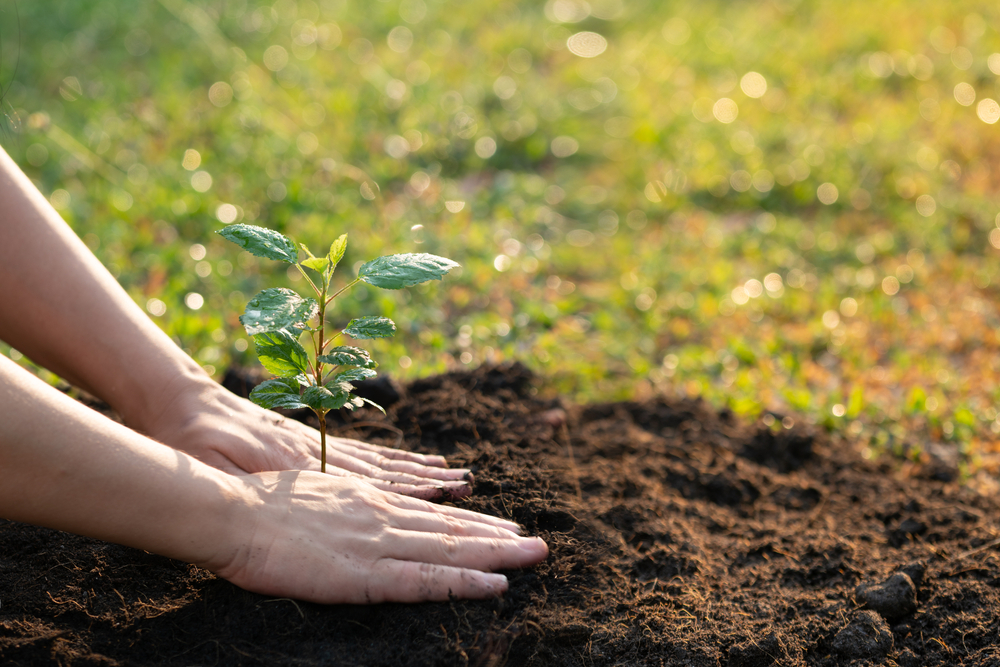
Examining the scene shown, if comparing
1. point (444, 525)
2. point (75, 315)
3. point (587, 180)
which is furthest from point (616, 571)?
point (587, 180)

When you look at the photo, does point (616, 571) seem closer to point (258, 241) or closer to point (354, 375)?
point (354, 375)

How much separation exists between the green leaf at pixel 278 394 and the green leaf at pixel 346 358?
12 centimetres

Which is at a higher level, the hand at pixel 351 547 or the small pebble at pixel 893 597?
the hand at pixel 351 547

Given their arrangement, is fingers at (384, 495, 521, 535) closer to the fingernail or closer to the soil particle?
the fingernail

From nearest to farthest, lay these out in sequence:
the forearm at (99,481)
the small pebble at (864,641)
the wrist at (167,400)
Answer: the forearm at (99,481) → the small pebble at (864,641) → the wrist at (167,400)

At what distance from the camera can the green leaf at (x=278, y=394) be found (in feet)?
5.90

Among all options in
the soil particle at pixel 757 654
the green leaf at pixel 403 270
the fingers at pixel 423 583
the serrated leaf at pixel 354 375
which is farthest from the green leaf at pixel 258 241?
the soil particle at pixel 757 654

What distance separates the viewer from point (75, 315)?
2.07 meters

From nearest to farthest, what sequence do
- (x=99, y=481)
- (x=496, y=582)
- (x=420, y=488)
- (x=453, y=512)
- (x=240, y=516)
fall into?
(x=99, y=481), (x=240, y=516), (x=496, y=582), (x=453, y=512), (x=420, y=488)

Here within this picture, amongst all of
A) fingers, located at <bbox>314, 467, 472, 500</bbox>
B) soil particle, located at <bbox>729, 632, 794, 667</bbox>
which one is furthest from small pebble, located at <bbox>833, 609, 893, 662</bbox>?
fingers, located at <bbox>314, 467, 472, 500</bbox>

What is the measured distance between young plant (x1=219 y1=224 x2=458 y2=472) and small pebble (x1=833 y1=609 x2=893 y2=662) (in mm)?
1320

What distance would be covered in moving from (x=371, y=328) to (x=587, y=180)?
349cm

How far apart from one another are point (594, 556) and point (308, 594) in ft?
2.49

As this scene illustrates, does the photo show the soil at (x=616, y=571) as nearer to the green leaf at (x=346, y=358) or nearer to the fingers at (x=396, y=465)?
the fingers at (x=396, y=465)
